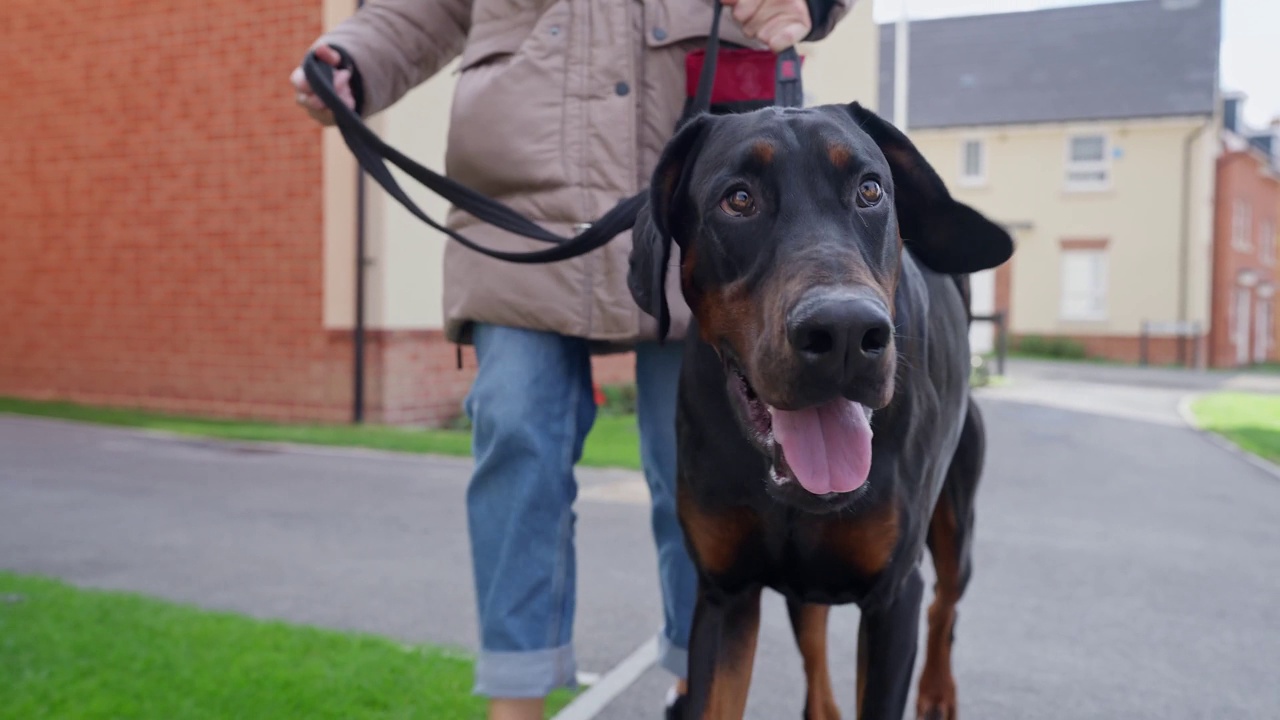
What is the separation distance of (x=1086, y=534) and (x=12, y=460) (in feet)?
24.6

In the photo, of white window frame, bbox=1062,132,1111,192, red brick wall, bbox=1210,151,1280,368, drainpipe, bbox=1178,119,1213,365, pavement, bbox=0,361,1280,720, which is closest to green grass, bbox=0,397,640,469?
pavement, bbox=0,361,1280,720

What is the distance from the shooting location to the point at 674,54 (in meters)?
2.83

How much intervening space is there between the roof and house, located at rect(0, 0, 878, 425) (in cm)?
2211

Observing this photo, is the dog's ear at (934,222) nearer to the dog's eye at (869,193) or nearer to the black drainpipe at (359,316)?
the dog's eye at (869,193)

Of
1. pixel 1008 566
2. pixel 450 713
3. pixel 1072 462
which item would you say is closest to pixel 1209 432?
pixel 1072 462

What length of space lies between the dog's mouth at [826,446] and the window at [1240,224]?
34.7 meters

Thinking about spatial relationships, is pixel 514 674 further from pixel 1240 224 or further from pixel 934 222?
pixel 1240 224

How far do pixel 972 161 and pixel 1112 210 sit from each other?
13.3 feet

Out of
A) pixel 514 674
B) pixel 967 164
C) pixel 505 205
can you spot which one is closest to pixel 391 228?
Result: pixel 505 205

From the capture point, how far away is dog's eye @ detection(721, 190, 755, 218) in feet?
6.73

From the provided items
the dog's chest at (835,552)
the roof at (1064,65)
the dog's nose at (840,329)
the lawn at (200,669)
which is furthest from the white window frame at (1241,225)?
the dog's nose at (840,329)

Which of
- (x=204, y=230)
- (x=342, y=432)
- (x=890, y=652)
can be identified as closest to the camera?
(x=890, y=652)

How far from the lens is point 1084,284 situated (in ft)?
104

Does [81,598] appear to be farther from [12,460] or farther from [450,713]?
[12,460]
